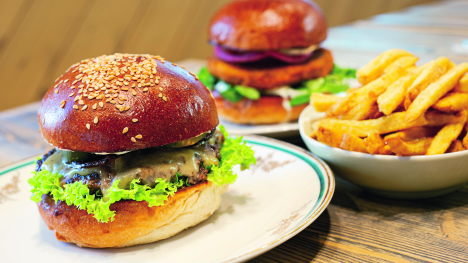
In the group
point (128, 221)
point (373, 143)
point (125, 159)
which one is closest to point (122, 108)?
point (125, 159)

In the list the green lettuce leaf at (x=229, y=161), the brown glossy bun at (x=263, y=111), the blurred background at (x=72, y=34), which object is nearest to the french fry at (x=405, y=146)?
the green lettuce leaf at (x=229, y=161)

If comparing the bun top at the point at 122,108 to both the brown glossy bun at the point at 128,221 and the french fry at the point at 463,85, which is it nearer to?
the brown glossy bun at the point at 128,221

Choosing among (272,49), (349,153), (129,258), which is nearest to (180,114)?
(129,258)

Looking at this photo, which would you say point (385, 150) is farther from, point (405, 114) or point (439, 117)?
point (439, 117)

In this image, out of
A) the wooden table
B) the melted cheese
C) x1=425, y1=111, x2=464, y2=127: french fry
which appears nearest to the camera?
the wooden table

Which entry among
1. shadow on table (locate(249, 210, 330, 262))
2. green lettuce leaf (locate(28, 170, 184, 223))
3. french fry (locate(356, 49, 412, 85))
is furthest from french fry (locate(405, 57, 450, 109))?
green lettuce leaf (locate(28, 170, 184, 223))

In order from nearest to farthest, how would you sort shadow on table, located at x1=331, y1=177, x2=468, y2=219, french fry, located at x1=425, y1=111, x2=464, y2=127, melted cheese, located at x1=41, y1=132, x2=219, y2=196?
melted cheese, located at x1=41, y1=132, x2=219, y2=196
french fry, located at x1=425, y1=111, x2=464, y2=127
shadow on table, located at x1=331, y1=177, x2=468, y2=219

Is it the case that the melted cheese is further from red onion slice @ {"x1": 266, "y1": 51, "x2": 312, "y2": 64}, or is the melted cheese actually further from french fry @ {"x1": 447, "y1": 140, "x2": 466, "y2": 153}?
red onion slice @ {"x1": 266, "y1": 51, "x2": 312, "y2": 64}
